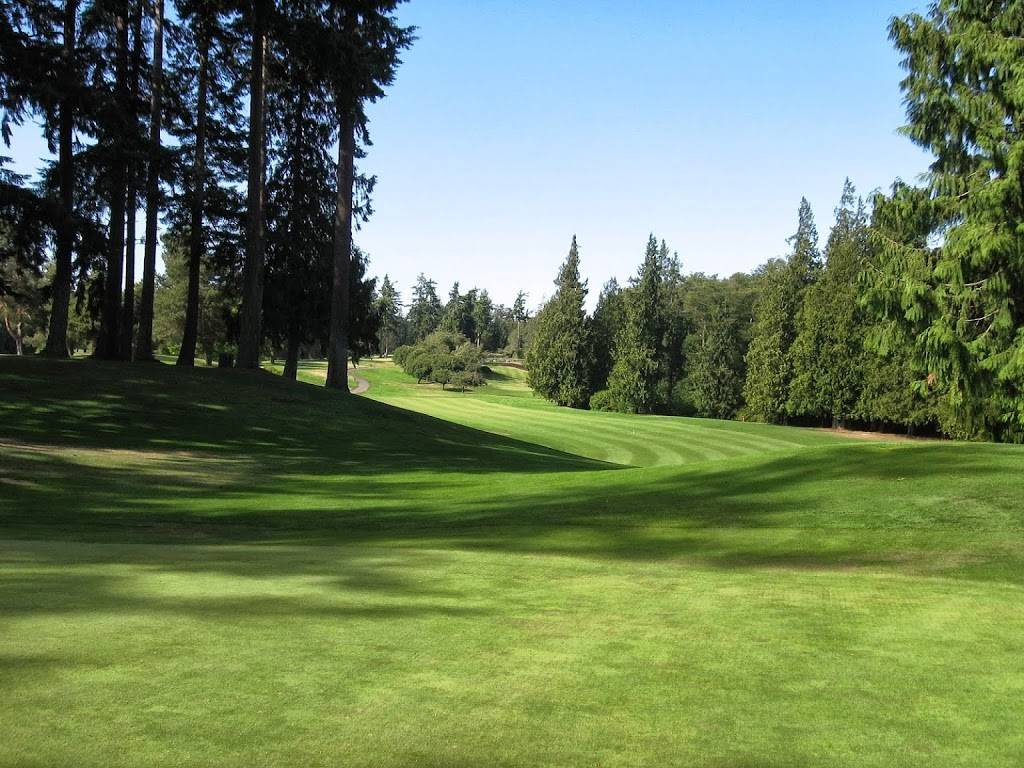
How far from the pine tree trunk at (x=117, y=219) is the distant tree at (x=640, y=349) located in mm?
48486

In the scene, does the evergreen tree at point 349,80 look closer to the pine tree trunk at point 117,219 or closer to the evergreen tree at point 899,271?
the pine tree trunk at point 117,219

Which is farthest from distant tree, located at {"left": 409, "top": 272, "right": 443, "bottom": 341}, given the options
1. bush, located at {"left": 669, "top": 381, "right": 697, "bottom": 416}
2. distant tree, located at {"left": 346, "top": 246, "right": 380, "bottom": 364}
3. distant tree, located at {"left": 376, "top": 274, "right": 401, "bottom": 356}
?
distant tree, located at {"left": 346, "top": 246, "right": 380, "bottom": 364}

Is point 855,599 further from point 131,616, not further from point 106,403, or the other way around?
point 106,403

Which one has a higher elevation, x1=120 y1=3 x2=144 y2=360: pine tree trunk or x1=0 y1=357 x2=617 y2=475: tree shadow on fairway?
x1=120 y1=3 x2=144 y2=360: pine tree trunk

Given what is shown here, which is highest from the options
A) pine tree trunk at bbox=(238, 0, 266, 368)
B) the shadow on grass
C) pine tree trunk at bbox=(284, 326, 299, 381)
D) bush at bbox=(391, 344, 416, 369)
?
pine tree trunk at bbox=(238, 0, 266, 368)

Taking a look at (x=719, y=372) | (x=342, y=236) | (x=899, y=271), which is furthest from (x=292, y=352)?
(x=719, y=372)

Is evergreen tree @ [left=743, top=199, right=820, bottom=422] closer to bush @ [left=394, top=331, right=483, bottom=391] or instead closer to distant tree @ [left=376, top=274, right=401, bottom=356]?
bush @ [left=394, top=331, right=483, bottom=391]

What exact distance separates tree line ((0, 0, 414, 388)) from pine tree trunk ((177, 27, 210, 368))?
0.26ft

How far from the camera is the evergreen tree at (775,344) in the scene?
63.0 m

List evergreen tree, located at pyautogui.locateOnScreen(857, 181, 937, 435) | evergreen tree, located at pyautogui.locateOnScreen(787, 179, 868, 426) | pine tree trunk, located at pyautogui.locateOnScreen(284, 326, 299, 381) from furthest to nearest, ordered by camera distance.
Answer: evergreen tree, located at pyautogui.locateOnScreen(787, 179, 868, 426) → pine tree trunk, located at pyautogui.locateOnScreen(284, 326, 299, 381) → evergreen tree, located at pyautogui.locateOnScreen(857, 181, 937, 435)

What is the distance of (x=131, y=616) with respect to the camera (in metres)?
4.71

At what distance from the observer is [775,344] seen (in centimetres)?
6356

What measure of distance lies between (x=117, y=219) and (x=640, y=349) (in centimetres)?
5041

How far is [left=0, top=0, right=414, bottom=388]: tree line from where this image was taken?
23266mm
